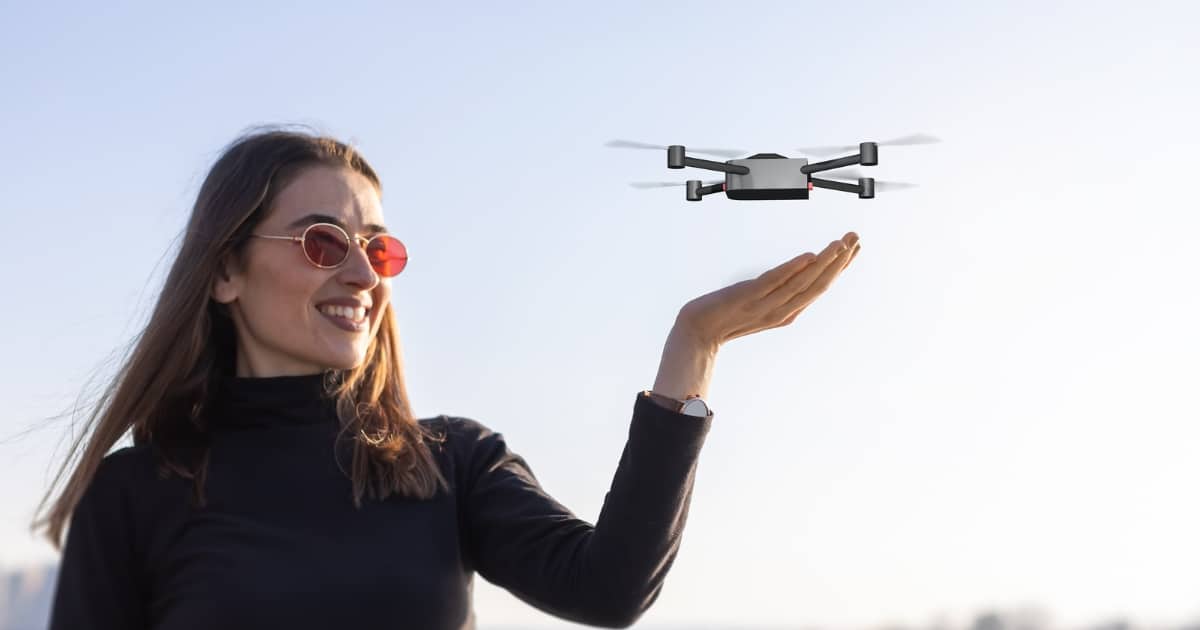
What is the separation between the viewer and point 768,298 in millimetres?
4871

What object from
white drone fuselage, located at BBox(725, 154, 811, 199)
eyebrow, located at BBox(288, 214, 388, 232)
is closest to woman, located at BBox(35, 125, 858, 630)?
eyebrow, located at BBox(288, 214, 388, 232)

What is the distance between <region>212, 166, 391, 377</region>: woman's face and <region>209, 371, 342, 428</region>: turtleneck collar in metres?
0.07

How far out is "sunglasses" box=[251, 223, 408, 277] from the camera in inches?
232

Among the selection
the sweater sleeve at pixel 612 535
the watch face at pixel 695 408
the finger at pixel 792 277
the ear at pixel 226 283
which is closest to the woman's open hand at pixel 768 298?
the finger at pixel 792 277

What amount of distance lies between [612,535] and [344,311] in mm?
1605

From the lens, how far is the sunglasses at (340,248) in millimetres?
5883

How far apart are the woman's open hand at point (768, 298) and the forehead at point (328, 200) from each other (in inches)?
67.0

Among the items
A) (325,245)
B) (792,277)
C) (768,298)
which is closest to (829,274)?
(792,277)

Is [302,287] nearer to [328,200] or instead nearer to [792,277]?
[328,200]

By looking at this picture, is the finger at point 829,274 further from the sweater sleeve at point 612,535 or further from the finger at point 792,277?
the sweater sleeve at point 612,535

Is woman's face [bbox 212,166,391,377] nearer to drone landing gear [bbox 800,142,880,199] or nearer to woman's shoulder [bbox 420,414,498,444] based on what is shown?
woman's shoulder [bbox 420,414,498,444]

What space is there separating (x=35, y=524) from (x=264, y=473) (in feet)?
3.18

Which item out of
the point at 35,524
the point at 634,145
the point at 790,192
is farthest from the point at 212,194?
the point at 790,192

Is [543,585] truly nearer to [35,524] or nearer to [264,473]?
[264,473]
